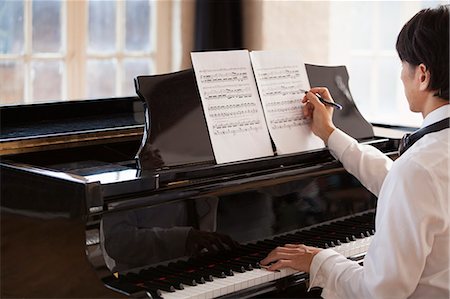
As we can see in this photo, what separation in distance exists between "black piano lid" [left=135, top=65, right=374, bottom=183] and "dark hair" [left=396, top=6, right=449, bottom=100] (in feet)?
1.90

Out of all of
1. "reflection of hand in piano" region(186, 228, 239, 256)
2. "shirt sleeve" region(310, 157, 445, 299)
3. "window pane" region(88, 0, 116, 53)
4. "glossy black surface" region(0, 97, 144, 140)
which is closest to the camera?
"shirt sleeve" region(310, 157, 445, 299)

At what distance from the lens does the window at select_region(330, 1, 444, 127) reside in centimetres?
542

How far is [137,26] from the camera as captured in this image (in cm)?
502

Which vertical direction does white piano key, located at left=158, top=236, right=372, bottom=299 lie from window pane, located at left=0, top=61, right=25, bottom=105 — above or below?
below

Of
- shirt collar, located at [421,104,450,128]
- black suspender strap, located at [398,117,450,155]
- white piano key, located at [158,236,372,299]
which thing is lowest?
white piano key, located at [158,236,372,299]

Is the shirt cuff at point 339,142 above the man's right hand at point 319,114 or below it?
below

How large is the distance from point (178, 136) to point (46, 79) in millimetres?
2383

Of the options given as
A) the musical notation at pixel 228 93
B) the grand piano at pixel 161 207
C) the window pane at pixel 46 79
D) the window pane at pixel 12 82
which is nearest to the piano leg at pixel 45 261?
the grand piano at pixel 161 207

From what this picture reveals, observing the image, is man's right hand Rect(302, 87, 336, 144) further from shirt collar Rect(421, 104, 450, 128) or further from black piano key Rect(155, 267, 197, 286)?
black piano key Rect(155, 267, 197, 286)

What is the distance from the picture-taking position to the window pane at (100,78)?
4.86 metres

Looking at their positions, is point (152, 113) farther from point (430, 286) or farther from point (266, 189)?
point (430, 286)

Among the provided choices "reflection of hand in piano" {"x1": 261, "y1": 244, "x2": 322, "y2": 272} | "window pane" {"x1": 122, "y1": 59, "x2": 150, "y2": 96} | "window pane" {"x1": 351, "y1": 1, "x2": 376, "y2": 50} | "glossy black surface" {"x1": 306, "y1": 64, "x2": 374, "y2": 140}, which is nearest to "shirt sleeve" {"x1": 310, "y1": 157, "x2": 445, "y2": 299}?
"reflection of hand in piano" {"x1": 261, "y1": 244, "x2": 322, "y2": 272}

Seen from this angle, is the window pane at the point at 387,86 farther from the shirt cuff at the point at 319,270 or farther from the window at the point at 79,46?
the shirt cuff at the point at 319,270

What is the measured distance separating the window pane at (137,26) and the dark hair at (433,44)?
289 centimetres
